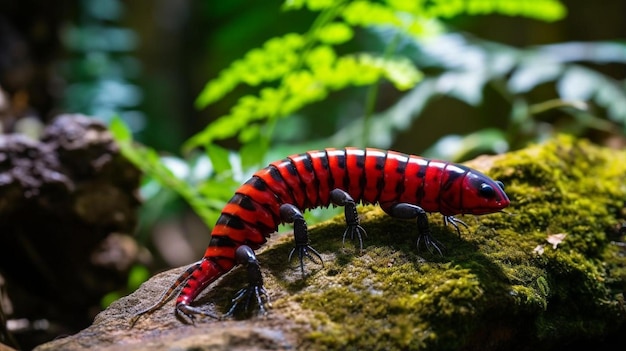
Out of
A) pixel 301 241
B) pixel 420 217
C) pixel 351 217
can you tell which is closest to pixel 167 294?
pixel 301 241

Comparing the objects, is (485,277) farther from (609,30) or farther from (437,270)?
(609,30)

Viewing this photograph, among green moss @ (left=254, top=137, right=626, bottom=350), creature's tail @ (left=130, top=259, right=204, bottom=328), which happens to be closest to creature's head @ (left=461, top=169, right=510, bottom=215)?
green moss @ (left=254, top=137, right=626, bottom=350)

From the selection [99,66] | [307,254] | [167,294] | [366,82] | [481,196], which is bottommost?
[481,196]

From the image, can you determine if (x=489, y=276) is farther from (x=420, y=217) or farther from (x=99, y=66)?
(x=99, y=66)

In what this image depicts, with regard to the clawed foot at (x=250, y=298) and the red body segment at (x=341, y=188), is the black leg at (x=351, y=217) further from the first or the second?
the clawed foot at (x=250, y=298)

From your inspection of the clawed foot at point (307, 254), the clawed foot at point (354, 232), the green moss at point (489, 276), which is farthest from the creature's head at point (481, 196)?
the clawed foot at point (307, 254)

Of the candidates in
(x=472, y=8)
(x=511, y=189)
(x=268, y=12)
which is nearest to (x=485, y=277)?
(x=511, y=189)
